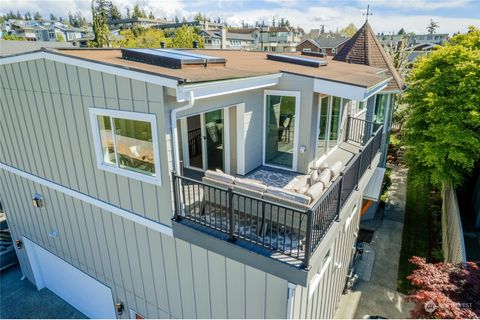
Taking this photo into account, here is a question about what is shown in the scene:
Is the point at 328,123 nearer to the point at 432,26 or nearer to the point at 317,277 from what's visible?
the point at 317,277

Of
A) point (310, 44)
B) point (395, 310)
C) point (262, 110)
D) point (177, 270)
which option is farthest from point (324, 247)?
point (310, 44)

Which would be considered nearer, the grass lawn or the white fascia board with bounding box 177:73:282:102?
the white fascia board with bounding box 177:73:282:102

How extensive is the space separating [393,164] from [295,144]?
16276mm

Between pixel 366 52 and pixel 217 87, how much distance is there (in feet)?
41.7

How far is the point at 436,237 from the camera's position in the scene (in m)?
12.6

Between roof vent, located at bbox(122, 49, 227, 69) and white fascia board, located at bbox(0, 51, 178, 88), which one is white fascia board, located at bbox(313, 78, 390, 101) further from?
white fascia board, located at bbox(0, 51, 178, 88)

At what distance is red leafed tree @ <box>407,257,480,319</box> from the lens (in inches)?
219

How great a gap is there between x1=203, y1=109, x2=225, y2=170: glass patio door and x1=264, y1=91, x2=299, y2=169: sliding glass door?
1.29 metres

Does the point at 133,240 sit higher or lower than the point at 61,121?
lower

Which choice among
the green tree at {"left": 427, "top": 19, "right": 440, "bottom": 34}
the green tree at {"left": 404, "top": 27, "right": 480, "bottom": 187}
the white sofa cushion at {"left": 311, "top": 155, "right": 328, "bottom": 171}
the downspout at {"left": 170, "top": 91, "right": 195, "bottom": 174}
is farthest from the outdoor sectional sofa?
the green tree at {"left": 427, "top": 19, "right": 440, "bottom": 34}

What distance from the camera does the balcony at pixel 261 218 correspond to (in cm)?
449

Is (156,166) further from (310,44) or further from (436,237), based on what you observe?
(310,44)

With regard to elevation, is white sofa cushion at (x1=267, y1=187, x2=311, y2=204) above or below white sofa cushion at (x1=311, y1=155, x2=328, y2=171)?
above

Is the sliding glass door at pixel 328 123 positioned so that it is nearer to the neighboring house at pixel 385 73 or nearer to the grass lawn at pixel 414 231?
the neighboring house at pixel 385 73
